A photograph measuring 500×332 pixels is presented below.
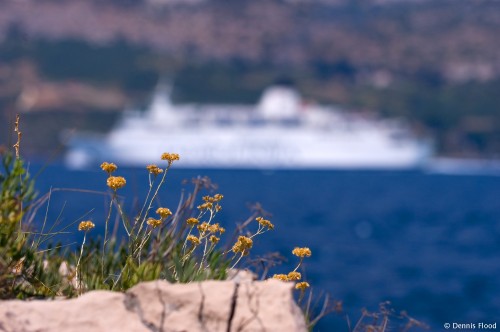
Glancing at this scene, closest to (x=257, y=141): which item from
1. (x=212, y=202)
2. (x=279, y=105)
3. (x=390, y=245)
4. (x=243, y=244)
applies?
(x=279, y=105)

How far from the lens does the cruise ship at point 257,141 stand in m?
137

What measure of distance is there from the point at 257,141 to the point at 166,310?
139 metres

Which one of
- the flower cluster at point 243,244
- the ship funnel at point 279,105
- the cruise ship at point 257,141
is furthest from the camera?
the ship funnel at point 279,105

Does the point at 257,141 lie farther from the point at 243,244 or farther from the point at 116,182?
the point at 116,182

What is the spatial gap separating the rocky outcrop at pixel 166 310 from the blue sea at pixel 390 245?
2.02 feet

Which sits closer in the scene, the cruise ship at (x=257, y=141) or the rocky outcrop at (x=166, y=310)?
the rocky outcrop at (x=166, y=310)

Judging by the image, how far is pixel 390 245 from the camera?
46156 mm

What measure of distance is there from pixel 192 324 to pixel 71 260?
5.44 feet

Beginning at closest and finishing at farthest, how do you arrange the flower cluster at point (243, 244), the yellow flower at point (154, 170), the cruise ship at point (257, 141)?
1. the flower cluster at point (243, 244)
2. the yellow flower at point (154, 170)
3. the cruise ship at point (257, 141)

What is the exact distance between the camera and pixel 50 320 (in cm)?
342

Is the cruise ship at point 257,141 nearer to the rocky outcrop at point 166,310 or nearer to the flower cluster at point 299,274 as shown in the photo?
the flower cluster at point 299,274

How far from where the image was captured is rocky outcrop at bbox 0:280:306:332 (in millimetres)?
3387

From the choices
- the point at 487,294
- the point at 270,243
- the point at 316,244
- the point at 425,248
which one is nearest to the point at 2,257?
the point at 487,294

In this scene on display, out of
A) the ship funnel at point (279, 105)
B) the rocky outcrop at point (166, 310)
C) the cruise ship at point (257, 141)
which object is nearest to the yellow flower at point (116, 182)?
the rocky outcrop at point (166, 310)
